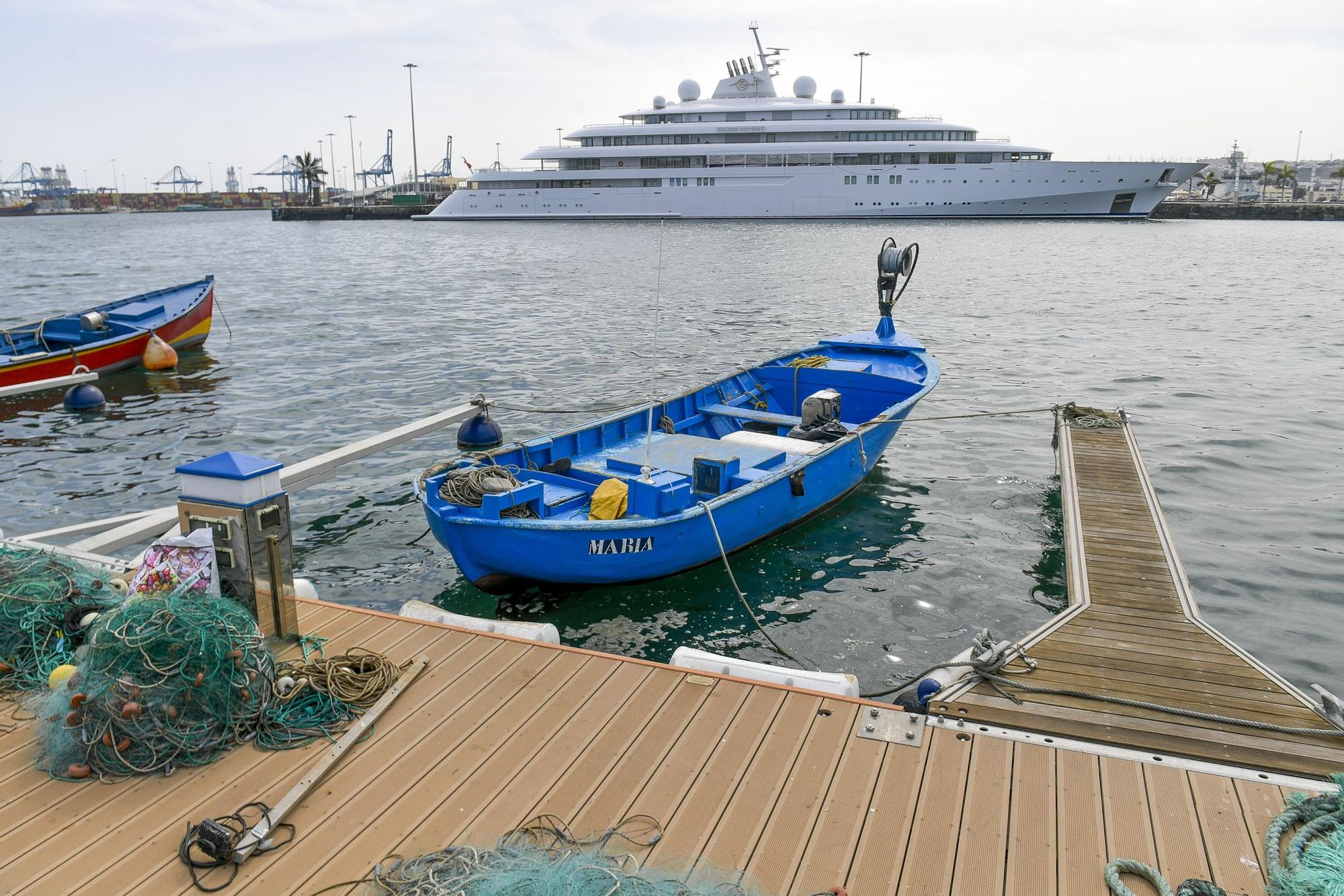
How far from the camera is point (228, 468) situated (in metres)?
4.80

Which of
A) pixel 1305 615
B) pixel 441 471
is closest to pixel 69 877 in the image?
pixel 441 471

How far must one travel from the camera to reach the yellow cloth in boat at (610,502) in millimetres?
8258

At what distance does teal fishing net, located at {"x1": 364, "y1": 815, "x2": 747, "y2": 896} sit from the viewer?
3311 mm

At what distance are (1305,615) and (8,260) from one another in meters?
60.9

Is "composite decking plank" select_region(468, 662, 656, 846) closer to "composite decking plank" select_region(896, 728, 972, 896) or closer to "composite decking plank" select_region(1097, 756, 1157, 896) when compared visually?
"composite decking plank" select_region(896, 728, 972, 896)

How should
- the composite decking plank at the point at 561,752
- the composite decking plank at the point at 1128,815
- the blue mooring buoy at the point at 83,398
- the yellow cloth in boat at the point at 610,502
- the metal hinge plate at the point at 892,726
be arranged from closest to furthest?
the composite decking plank at the point at 1128,815
the composite decking plank at the point at 561,752
the metal hinge plate at the point at 892,726
the yellow cloth in boat at the point at 610,502
the blue mooring buoy at the point at 83,398

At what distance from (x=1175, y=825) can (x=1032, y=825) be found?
65 cm

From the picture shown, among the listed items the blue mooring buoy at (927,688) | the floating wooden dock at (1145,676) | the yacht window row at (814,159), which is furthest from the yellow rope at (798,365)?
the yacht window row at (814,159)

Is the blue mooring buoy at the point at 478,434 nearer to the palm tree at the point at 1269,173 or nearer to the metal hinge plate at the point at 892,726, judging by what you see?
the metal hinge plate at the point at 892,726

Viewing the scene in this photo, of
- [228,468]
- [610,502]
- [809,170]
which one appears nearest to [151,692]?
[228,468]

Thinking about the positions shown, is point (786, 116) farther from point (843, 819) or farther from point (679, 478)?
point (843, 819)

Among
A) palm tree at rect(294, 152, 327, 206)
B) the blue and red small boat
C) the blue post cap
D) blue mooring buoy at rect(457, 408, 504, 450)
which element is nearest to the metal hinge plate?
the blue post cap

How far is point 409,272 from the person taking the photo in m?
42.0

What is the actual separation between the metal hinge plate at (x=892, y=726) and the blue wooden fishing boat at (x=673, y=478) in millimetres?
3351
